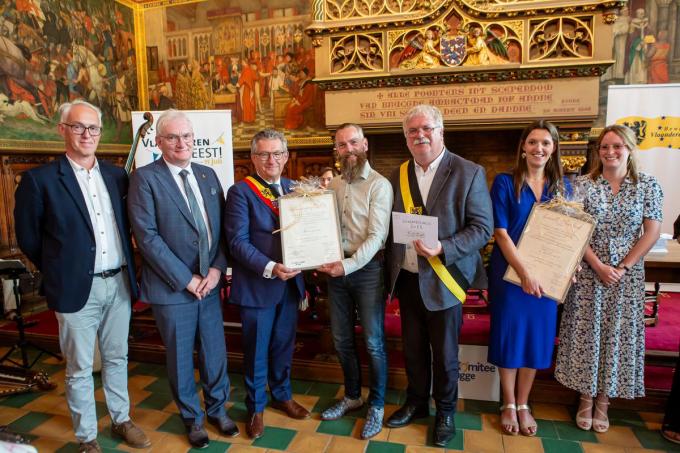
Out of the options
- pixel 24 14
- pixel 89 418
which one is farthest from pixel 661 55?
pixel 24 14

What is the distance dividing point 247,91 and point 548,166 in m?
5.72

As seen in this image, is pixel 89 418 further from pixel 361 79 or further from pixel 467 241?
pixel 361 79

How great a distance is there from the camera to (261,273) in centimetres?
242

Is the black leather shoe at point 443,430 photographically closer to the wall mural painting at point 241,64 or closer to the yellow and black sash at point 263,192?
the yellow and black sash at point 263,192

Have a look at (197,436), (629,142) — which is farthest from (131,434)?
(629,142)

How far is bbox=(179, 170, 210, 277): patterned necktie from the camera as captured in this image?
2453 millimetres

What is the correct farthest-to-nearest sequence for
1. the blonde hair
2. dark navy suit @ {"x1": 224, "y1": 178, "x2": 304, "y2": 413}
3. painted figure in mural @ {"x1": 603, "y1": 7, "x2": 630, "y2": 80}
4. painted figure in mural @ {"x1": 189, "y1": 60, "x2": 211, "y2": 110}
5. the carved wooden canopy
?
painted figure in mural @ {"x1": 189, "y1": 60, "x2": 211, "y2": 110} < painted figure in mural @ {"x1": 603, "y1": 7, "x2": 630, "y2": 80} < the carved wooden canopy < dark navy suit @ {"x1": 224, "y1": 178, "x2": 304, "y2": 413} < the blonde hair

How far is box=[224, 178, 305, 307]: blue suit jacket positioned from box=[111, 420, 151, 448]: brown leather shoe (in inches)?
38.7

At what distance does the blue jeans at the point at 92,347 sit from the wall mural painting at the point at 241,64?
4.94 m

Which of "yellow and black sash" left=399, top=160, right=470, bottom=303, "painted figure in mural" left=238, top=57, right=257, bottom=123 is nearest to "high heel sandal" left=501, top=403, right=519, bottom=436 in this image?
"yellow and black sash" left=399, top=160, right=470, bottom=303

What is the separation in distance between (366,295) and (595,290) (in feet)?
4.22

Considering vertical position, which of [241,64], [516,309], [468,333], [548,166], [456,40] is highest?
[241,64]

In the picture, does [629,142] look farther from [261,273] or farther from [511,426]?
[261,273]

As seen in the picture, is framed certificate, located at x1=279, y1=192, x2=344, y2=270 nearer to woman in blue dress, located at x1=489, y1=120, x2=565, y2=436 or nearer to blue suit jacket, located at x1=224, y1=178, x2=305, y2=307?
blue suit jacket, located at x1=224, y1=178, x2=305, y2=307
